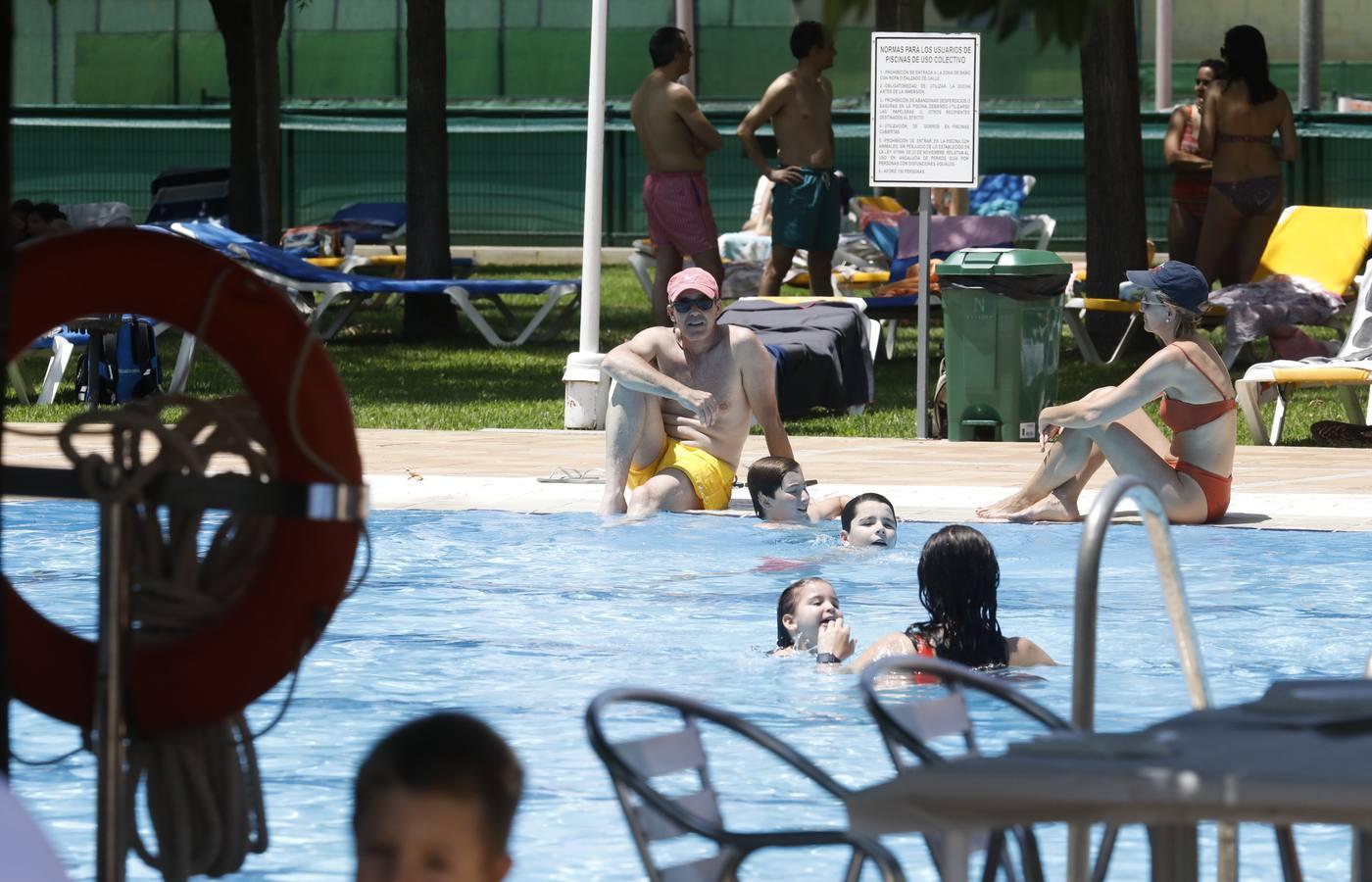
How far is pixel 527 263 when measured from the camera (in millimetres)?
27844

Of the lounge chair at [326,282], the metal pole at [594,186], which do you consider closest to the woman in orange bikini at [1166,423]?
the metal pole at [594,186]

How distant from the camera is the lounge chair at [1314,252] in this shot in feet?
46.8

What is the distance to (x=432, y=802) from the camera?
284cm

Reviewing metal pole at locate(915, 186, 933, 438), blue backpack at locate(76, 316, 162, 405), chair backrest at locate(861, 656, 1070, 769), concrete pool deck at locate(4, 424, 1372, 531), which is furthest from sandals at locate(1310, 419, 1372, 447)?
chair backrest at locate(861, 656, 1070, 769)

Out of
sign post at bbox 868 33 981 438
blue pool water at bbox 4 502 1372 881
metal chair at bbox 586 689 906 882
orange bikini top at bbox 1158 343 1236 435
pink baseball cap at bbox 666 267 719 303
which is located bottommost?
blue pool water at bbox 4 502 1372 881

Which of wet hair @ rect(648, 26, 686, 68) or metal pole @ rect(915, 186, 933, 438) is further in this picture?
wet hair @ rect(648, 26, 686, 68)

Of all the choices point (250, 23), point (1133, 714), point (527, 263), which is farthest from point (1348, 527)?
point (527, 263)

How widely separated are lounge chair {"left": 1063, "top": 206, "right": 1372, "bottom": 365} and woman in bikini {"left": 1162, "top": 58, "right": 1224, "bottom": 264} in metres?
0.80

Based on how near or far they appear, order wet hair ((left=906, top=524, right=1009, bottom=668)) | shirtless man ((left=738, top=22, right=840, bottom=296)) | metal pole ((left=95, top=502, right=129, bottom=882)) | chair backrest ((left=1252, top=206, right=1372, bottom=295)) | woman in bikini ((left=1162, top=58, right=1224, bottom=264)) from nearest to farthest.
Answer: metal pole ((left=95, top=502, right=129, bottom=882)) < wet hair ((left=906, top=524, right=1009, bottom=668)) < chair backrest ((left=1252, top=206, right=1372, bottom=295)) < shirtless man ((left=738, top=22, right=840, bottom=296)) < woman in bikini ((left=1162, top=58, right=1224, bottom=264))

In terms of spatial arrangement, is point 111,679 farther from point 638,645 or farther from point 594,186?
point 594,186

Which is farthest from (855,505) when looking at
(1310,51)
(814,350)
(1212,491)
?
(1310,51)

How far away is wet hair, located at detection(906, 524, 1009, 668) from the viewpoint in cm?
632

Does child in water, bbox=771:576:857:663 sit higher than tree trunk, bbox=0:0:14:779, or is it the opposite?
tree trunk, bbox=0:0:14:779

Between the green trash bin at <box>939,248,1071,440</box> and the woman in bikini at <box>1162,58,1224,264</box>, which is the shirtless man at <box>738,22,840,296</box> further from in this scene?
the green trash bin at <box>939,248,1071,440</box>
